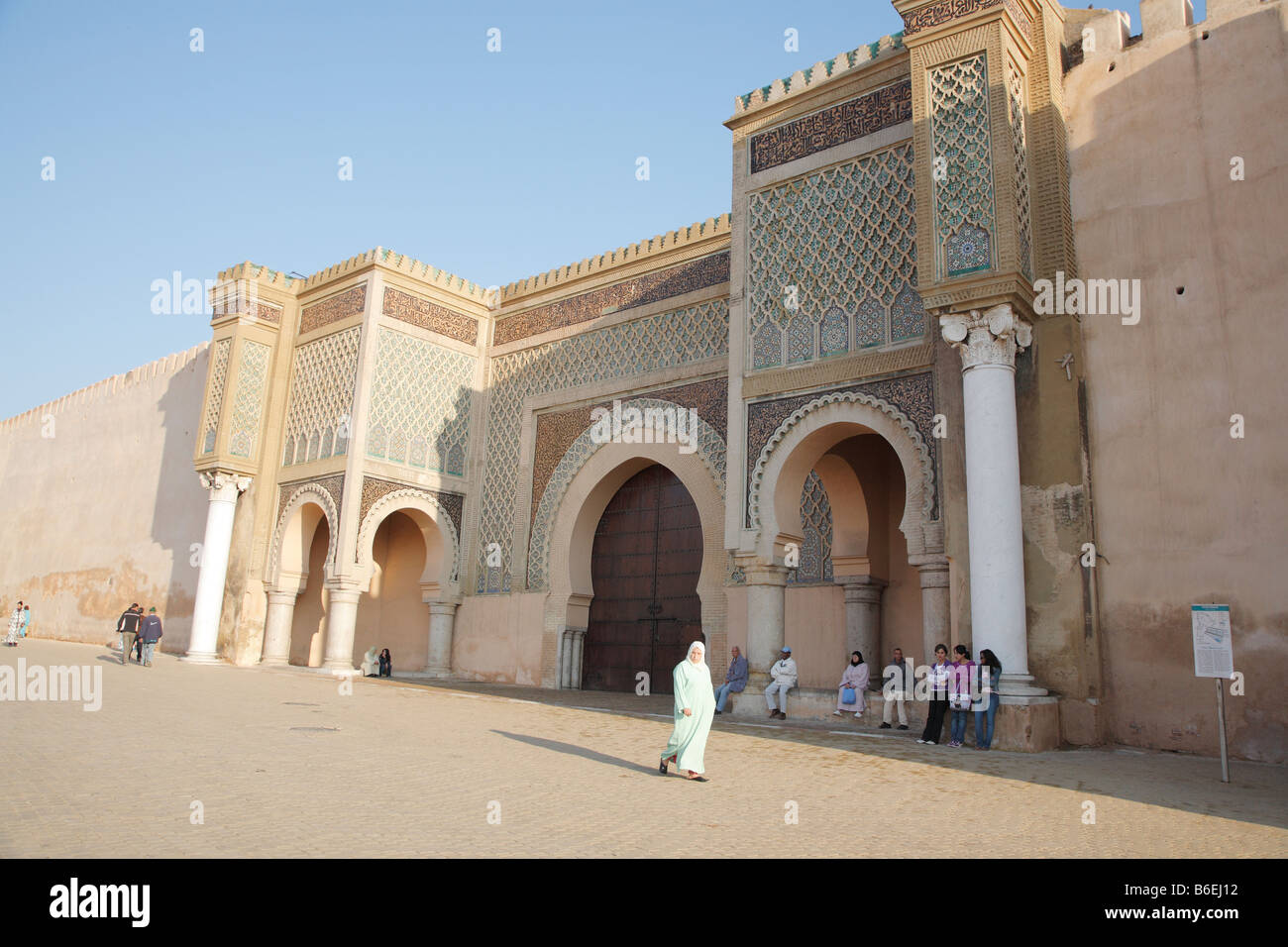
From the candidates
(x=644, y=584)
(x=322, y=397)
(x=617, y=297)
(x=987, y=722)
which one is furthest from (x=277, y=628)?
(x=987, y=722)

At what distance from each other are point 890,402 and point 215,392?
11.2 m

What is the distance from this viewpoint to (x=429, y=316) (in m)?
14.4

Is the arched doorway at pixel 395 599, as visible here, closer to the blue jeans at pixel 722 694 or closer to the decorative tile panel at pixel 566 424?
the decorative tile panel at pixel 566 424

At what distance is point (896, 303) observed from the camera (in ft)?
28.6

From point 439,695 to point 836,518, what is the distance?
4796 millimetres

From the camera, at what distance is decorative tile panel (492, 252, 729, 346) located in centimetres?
1188

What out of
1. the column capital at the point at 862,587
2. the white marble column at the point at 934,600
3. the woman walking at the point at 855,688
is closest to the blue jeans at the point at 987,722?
the white marble column at the point at 934,600

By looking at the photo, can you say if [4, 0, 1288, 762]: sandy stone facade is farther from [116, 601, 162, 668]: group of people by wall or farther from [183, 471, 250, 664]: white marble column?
[116, 601, 162, 668]: group of people by wall

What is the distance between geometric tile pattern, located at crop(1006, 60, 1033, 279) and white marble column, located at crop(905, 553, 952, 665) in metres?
2.50

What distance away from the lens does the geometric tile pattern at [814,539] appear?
10.4 metres

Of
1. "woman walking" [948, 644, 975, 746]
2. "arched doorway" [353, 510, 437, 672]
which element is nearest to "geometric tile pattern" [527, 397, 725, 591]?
"arched doorway" [353, 510, 437, 672]

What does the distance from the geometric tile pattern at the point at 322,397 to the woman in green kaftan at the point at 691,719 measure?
9.35 meters

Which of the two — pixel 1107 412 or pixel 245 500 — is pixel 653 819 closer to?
pixel 1107 412
